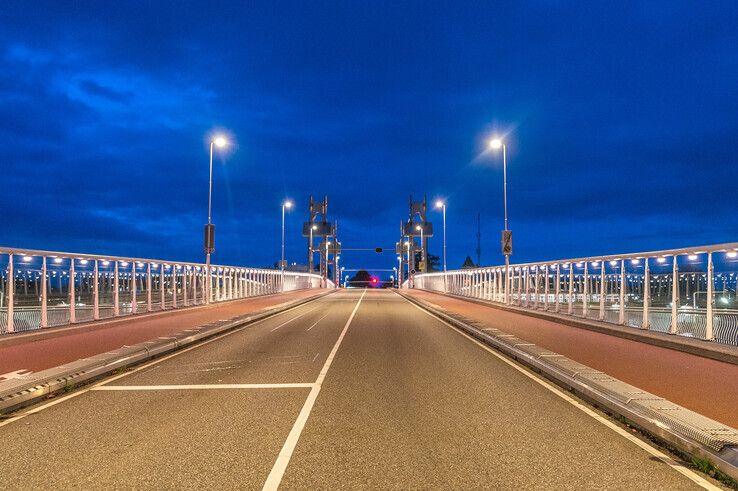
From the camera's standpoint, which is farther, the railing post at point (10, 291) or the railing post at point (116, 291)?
the railing post at point (116, 291)

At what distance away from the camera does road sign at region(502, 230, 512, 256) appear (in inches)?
1049

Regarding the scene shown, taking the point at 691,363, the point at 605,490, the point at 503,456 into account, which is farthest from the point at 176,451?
the point at 691,363

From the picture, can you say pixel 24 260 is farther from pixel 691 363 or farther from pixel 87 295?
pixel 691 363

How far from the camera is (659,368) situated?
372 inches

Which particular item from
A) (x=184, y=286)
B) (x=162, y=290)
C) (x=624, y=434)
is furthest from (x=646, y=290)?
(x=184, y=286)

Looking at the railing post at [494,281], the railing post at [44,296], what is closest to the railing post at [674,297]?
the railing post at [44,296]

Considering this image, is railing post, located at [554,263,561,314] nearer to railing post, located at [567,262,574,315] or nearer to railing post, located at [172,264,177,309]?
railing post, located at [567,262,574,315]

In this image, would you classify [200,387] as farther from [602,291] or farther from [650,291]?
[602,291]

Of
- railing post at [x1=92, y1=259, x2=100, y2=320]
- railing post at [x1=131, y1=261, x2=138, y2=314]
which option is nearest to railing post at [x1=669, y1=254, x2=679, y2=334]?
railing post at [x1=92, y1=259, x2=100, y2=320]

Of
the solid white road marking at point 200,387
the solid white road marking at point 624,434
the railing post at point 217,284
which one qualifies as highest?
the railing post at point 217,284

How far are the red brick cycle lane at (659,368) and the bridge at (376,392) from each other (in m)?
0.05

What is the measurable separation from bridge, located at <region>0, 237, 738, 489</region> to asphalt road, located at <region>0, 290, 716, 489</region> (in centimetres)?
3

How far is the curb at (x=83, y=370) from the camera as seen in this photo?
297 inches

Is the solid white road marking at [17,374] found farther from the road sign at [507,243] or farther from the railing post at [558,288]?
the road sign at [507,243]
